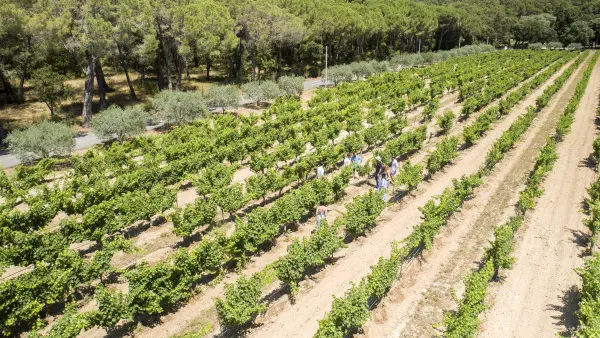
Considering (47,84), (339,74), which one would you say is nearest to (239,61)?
(339,74)

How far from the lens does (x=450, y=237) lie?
17453mm

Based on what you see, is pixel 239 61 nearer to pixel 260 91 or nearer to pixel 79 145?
pixel 260 91

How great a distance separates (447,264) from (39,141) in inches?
1040

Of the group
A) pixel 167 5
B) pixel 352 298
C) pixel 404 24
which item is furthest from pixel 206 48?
pixel 404 24

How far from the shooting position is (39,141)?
992 inches

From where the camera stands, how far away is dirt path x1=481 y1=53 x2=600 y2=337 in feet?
41.0

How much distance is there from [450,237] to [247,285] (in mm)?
10435

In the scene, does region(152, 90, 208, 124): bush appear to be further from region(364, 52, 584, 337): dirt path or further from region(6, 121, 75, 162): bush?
region(364, 52, 584, 337): dirt path

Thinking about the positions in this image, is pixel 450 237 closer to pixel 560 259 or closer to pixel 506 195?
pixel 560 259

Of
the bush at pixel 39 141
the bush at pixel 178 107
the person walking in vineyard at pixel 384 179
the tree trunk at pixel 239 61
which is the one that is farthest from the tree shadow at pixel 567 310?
the tree trunk at pixel 239 61

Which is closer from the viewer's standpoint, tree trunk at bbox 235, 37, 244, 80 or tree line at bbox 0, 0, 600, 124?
tree line at bbox 0, 0, 600, 124

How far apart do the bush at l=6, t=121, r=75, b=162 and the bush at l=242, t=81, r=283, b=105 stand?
20.6 metres

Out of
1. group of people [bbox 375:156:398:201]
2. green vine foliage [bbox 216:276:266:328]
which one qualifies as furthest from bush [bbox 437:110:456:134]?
green vine foliage [bbox 216:276:266:328]

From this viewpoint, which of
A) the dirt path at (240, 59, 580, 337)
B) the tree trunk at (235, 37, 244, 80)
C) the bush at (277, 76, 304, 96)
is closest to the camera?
the dirt path at (240, 59, 580, 337)
